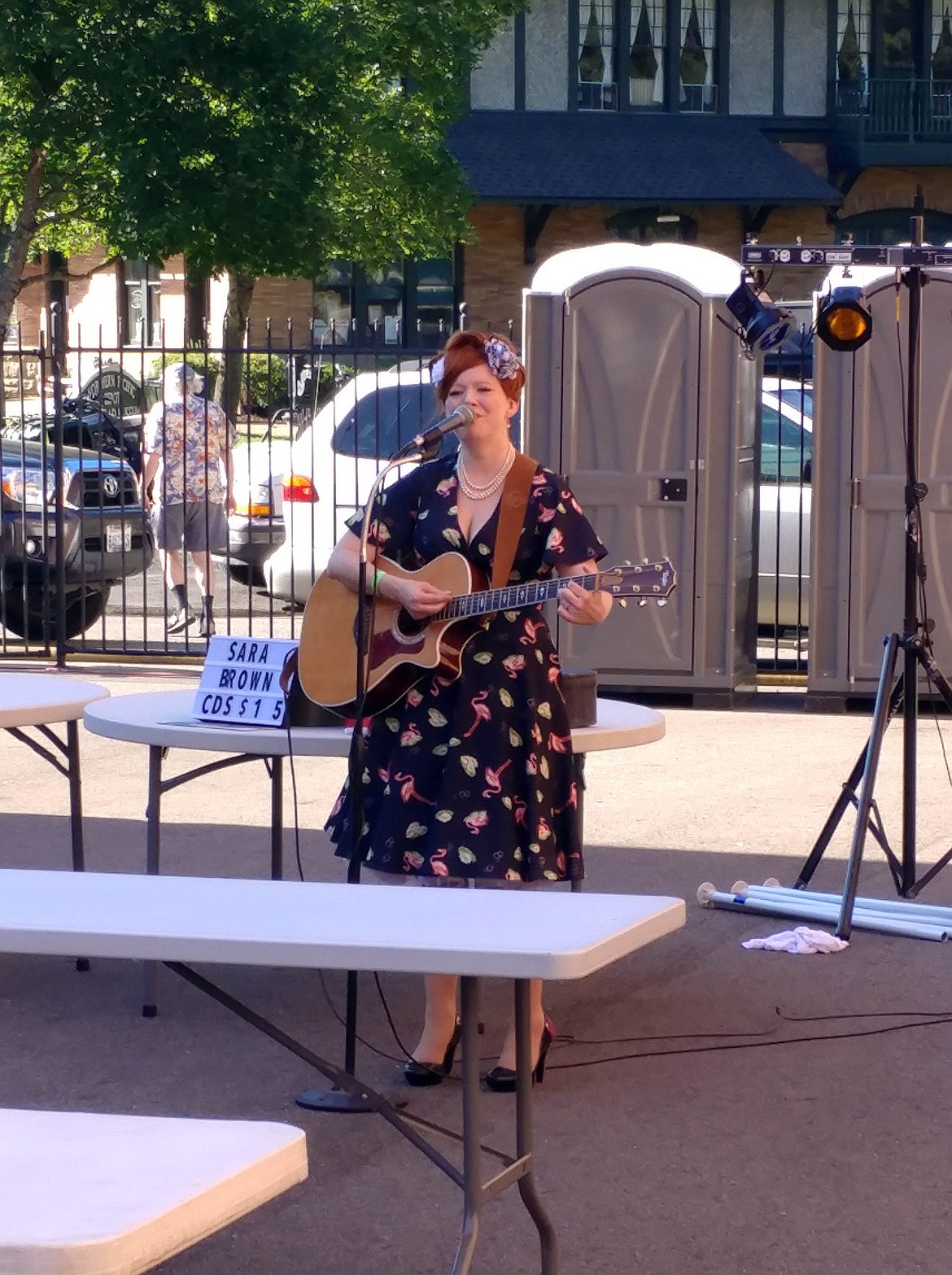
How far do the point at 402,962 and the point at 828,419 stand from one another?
7367 millimetres

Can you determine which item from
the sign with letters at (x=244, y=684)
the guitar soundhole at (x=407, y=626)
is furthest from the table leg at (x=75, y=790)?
the guitar soundhole at (x=407, y=626)

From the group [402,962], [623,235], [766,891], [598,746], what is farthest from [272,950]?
[623,235]

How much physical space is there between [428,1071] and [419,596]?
1.18 m

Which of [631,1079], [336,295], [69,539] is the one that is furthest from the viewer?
[336,295]

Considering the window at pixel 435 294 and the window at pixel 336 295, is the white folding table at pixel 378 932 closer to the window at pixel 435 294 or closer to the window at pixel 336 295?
the window at pixel 336 295

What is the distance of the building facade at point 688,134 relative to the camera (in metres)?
30.2

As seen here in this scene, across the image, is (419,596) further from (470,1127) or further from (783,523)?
(783,523)

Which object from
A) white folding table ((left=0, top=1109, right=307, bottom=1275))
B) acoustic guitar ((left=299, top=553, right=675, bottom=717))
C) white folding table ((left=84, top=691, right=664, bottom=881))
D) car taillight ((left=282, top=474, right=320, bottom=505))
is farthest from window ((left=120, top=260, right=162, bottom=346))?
white folding table ((left=0, top=1109, right=307, bottom=1275))

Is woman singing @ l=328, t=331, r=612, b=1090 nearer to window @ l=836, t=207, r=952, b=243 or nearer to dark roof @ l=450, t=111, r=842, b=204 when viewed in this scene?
dark roof @ l=450, t=111, r=842, b=204

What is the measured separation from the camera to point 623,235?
1243 inches

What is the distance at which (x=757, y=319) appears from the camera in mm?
5844

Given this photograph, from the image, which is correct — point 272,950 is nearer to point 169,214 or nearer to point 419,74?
point 169,214

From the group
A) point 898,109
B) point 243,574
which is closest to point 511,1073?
point 243,574

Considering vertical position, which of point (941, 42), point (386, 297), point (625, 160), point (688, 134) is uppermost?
point (941, 42)
